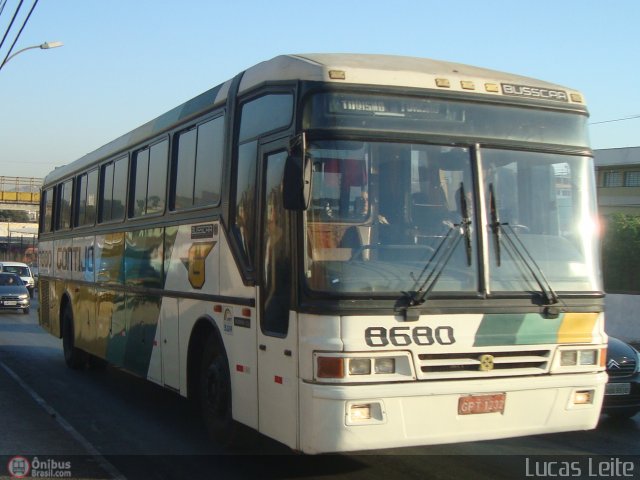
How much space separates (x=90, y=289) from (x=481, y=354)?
7.80 meters

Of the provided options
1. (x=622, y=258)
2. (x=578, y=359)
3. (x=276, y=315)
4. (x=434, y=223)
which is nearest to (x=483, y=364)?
(x=578, y=359)

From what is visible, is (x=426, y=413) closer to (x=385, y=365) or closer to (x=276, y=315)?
(x=385, y=365)

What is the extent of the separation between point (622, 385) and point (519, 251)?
406 cm

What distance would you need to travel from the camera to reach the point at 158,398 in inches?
418

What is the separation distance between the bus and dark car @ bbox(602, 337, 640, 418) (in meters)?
3.09

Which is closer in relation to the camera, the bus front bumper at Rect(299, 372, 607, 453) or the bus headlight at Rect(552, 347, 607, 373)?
the bus front bumper at Rect(299, 372, 607, 453)

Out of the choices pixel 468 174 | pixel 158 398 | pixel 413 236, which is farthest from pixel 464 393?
pixel 158 398

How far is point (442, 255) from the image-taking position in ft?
19.2

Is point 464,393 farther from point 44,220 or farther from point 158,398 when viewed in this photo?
point 44,220

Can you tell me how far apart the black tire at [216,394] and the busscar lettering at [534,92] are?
3.35 metres

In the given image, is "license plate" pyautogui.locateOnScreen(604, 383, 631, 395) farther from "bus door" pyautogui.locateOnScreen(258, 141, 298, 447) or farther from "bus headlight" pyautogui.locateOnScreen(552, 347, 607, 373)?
"bus door" pyautogui.locateOnScreen(258, 141, 298, 447)

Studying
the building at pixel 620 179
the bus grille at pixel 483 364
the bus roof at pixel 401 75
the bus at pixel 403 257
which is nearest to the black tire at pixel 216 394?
the bus at pixel 403 257

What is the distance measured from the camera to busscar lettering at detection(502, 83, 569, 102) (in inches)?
252

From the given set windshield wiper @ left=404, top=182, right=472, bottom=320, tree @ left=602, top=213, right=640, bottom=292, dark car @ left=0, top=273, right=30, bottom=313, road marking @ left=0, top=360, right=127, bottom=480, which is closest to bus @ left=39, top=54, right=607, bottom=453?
windshield wiper @ left=404, top=182, right=472, bottom=320
